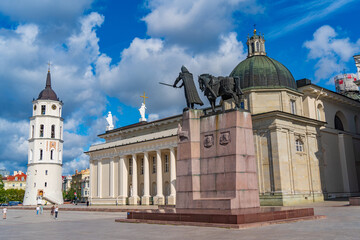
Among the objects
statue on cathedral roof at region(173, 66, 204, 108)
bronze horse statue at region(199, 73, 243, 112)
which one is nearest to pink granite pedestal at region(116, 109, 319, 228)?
statue on cathedral roof at region(173, 66, 204, 108)

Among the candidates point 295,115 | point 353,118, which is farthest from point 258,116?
point 353,118

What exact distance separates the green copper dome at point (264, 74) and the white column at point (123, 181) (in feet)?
88.4

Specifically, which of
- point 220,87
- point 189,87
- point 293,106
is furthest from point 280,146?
point 220,87

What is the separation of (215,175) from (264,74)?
32.9m

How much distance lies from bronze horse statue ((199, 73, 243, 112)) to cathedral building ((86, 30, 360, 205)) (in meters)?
24.0

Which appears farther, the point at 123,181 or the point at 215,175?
the point at 123,181

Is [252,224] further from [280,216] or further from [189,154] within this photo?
[189,154]

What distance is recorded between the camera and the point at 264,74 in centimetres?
4941

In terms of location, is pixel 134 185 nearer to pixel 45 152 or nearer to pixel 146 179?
pixel 146 179

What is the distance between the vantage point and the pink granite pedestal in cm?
1786

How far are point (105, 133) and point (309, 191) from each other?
47334 millimetres

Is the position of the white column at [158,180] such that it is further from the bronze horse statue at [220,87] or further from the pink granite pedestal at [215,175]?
the bronze horse statue at [220,87]

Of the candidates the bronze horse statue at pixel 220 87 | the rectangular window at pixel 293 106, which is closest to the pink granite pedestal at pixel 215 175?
the bronze horse statue at pixel 220 87

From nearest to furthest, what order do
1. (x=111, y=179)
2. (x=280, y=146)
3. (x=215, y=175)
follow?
(x=215, y=175) → (x=280, y=146) → (x=111, y=179)
